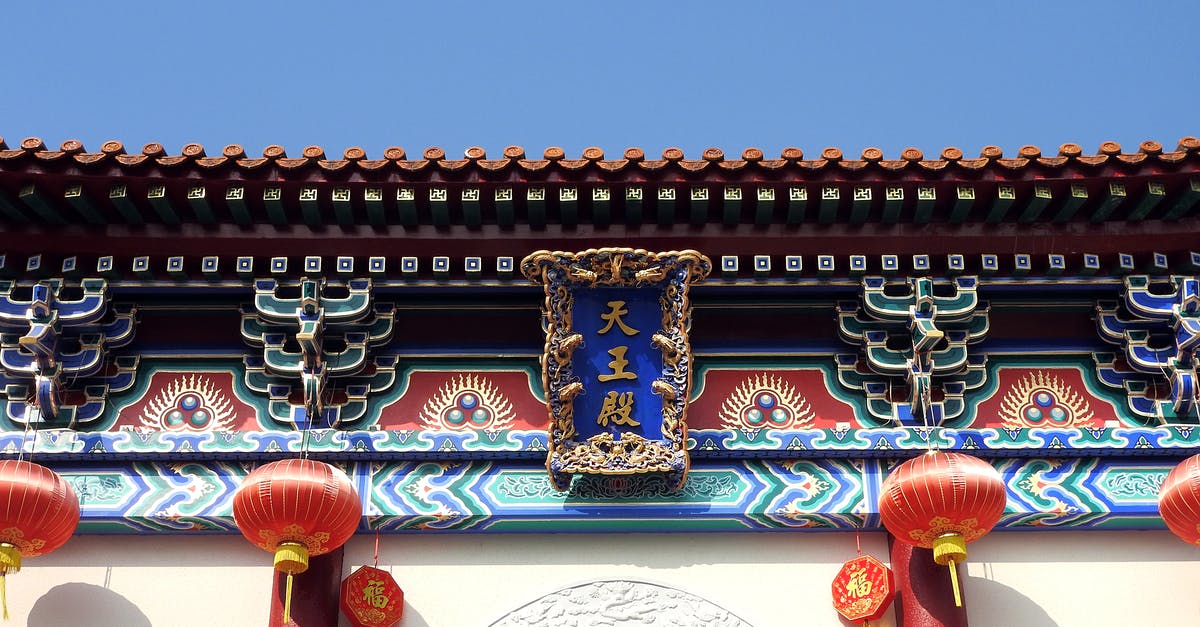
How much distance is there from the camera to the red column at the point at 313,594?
6.78 metres

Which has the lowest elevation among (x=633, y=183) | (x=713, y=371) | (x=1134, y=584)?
(x=1134, y=584)

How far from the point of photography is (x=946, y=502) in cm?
656

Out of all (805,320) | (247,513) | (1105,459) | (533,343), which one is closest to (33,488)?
(247,513)

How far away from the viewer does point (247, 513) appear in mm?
6555

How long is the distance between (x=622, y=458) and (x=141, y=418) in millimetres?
2350

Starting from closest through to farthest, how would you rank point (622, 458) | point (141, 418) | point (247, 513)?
point (247, 513)
point (622, 458)
point (141, 418)

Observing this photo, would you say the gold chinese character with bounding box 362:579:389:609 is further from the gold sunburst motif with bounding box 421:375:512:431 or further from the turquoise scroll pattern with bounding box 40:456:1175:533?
the gold sunburst motif with bounding box 421:375:512:431

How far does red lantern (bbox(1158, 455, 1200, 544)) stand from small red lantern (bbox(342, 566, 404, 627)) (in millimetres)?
3322

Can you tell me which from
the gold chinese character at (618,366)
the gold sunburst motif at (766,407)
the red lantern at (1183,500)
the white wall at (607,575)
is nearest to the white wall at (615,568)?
the white wall at (607,575)

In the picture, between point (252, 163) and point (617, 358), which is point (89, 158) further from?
point (617, 358)

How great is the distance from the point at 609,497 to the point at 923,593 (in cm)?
145

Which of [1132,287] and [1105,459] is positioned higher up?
[1132,287]

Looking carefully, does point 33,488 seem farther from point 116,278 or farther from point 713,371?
point 713,371

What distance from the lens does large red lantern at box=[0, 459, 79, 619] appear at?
21.4 feet
